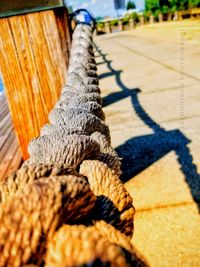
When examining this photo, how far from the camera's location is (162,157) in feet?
6.73

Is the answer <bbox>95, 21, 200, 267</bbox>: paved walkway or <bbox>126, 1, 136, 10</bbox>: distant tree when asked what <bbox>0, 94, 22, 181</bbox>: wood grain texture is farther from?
<bbox>126, 1, 136, 10</bbox>: distant tree

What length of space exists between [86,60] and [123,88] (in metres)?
1.94

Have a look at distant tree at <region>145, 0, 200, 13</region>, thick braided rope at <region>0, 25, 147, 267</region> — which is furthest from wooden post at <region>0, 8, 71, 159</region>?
distant tree at <region>145, 0, 200, 13</region>

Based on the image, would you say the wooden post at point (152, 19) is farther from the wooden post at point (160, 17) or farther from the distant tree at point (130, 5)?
the distant tree at point (130, 5)

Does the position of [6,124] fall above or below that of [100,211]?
below

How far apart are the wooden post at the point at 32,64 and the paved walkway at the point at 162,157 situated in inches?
21.4

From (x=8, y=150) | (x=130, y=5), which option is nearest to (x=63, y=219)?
(x=8, y=150)

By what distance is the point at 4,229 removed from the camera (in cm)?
44

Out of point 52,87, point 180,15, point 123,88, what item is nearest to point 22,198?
point 52,87

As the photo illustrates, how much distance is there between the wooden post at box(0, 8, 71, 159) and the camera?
6.03 feet

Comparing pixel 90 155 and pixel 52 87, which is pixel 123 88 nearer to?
pixel 52 87

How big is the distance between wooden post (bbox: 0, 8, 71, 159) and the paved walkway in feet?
1.79

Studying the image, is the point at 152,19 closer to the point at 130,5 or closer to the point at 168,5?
the point at 168,5

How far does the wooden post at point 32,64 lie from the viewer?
6.03 ft
